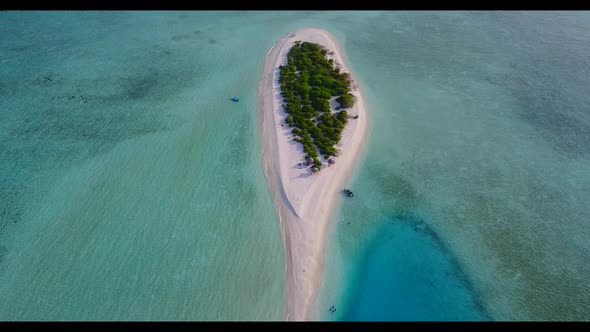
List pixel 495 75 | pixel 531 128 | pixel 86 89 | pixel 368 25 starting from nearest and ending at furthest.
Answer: pixel 531 128, pixel 86 89, pixel 495 75, pixel 368 25

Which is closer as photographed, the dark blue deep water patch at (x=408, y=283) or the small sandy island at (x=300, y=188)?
the dark blue deep water patch at (x=408, y=283)

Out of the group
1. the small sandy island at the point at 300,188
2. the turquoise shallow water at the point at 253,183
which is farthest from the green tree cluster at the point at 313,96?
the turquoise shallow water at the point at 253,183

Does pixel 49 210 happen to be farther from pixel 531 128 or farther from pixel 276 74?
pixel 531 128

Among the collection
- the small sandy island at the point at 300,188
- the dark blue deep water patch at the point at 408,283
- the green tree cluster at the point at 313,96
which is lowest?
the dark blue deep water patch at the point at 408,283

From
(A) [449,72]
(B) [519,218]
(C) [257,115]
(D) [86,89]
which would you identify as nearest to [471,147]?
(B) [519,218]

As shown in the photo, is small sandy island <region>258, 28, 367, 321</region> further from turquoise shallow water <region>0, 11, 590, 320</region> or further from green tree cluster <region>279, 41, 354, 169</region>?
turquoise shallow water <region>0, 11, 590, 320</region>

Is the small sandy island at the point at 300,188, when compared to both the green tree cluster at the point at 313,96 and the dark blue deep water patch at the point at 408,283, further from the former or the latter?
the dark blue deep water patch at the point at 408,283

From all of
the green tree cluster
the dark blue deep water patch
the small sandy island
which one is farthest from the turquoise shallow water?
the green tree cluster

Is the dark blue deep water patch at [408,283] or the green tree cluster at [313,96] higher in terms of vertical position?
the green tree cluster at [313,96]
